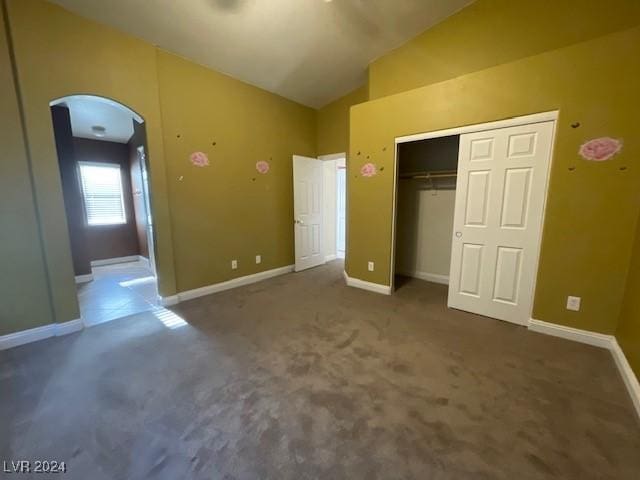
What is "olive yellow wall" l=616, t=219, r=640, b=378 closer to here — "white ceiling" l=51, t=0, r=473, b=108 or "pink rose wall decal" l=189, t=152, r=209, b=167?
"white ceiling" l=51, t=0, r=473, b=108

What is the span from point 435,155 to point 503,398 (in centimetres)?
327

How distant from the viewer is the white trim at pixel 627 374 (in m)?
1.69

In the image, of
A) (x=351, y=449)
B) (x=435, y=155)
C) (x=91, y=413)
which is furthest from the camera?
(x=435, y=155)

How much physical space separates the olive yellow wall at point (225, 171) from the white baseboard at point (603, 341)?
3.65 m

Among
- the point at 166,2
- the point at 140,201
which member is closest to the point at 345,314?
the point at 166,2

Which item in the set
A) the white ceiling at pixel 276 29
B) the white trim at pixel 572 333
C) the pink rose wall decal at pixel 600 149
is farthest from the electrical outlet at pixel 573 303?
the white ceiling at pixel 276 29

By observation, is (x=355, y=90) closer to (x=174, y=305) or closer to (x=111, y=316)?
(x=174, y=305)

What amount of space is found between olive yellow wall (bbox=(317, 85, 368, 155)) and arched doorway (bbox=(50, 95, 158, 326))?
2.94 m

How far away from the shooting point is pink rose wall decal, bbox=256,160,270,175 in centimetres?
416

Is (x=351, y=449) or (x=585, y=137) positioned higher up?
(x=585, y=137)

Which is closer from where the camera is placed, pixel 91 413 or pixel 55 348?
pixel 91 413

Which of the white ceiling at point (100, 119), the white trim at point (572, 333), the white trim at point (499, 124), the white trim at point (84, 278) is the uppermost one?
the white ceiling at point (100, 119)

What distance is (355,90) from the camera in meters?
4.34

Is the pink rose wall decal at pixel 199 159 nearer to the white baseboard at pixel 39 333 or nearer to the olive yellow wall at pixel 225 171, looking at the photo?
the olive yellow wall at pixel 225 171
